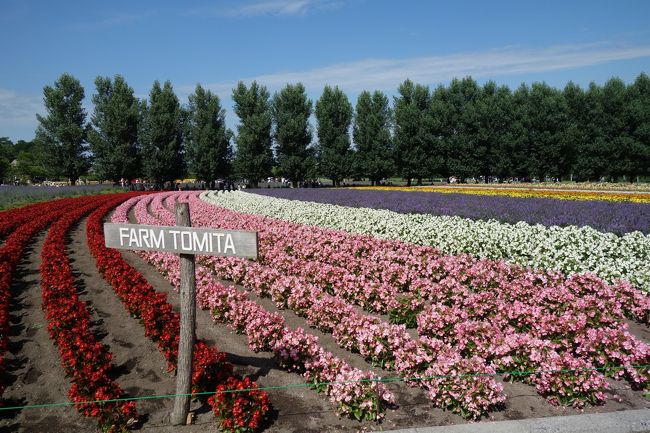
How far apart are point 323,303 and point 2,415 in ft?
15.0

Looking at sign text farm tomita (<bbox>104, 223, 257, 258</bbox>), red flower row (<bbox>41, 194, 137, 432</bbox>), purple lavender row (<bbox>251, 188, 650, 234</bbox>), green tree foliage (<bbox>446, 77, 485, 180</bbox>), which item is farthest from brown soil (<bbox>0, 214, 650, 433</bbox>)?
green tree foliage (<bbox>446, 77, 485, 180</bbox>)

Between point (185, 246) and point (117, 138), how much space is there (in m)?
58.4

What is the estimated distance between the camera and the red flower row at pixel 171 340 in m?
4.73

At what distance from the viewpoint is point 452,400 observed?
516cm

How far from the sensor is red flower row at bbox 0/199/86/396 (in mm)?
7324

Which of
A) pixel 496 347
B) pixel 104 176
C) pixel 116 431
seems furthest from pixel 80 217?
pixel 104 176

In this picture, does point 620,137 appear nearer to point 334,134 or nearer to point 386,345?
point 334,134

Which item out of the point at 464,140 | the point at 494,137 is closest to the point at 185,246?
the point at 464,140

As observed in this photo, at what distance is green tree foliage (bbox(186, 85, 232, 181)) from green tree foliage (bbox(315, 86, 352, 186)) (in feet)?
43.2

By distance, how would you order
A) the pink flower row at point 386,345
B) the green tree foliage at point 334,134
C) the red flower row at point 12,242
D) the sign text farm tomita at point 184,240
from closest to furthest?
the sign text farm tomita at point 184,240
the pink flower row at point 386,345
the red flower row at point 12,242
the green tree foliage at point 334,134

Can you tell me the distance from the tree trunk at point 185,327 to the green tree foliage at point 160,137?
56.0 m

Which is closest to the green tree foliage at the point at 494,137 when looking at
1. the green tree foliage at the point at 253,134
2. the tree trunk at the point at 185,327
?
the green tree foliage at the point at 253,134

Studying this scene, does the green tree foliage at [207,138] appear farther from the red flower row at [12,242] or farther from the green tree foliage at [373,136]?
the red flower row at [12,242]

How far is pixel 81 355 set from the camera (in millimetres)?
5996
